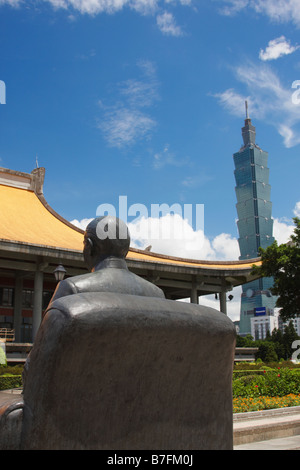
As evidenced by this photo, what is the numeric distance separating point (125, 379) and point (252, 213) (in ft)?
424

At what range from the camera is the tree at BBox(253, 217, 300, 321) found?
56.1 feet

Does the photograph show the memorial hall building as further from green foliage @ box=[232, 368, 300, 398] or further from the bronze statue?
the bronze statue

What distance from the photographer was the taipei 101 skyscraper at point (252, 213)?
419 ft

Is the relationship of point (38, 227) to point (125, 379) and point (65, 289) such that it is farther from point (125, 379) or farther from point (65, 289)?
point (125, 379)

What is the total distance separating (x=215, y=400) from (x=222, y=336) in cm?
31

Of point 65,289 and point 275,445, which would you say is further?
point 275,445

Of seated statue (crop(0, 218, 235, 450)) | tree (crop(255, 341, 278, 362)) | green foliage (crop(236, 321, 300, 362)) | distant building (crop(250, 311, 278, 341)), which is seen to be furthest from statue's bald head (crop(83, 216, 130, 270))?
distant building (crop(250, 311, 278, 341))

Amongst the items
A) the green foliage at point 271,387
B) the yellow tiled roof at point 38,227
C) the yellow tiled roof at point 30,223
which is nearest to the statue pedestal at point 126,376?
the green foliage at point 271,387

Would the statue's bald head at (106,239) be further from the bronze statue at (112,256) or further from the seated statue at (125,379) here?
the seated statue at (125,379)

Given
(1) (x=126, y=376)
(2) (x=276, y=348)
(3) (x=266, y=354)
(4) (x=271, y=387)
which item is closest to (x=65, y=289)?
(1) (x=126, y=376)

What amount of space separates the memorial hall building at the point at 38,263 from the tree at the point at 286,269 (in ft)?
11.6

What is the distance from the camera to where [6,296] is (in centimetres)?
2062

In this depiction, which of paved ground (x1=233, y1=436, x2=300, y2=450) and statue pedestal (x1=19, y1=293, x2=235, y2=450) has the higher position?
statue pedestal (x1=19, y1=293, x2=235, y2=450)

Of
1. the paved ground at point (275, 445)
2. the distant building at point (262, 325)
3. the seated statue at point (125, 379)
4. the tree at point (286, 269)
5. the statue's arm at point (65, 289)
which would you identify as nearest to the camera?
the seated statue at point (125, 379)
